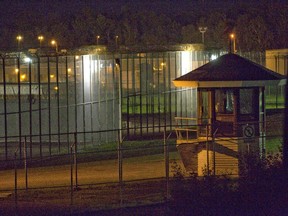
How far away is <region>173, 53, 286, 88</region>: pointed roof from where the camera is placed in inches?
1111

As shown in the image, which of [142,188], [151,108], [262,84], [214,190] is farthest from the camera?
[151,108]

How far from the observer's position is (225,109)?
95.6ft

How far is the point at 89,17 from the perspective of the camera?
112 metres

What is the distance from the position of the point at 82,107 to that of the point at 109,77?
A: 3.29 meters

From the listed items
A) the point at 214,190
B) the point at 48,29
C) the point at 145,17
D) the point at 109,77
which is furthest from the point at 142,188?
the point at 145,17

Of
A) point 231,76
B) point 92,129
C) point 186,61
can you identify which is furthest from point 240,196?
point 186,61

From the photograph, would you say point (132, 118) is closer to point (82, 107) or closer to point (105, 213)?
point (82, 107)

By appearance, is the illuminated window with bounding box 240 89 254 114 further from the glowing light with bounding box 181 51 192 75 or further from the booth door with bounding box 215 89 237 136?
the glowing light with bounding box 181 51 192 75

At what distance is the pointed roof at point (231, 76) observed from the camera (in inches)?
1111

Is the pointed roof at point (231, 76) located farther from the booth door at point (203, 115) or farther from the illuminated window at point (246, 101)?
the booth door at point (203, 115)

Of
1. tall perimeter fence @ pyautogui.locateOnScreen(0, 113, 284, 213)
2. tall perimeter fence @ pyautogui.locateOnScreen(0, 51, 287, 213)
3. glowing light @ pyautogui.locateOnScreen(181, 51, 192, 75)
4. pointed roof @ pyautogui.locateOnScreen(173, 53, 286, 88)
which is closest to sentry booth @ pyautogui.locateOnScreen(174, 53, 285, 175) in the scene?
pointed roof @ pyautogui.locateOnScreen(173, 53, 286, 88)

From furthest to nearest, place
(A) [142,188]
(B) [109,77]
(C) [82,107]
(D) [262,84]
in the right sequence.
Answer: (B) [109,77], (C) [82,107], (D) [262,84], (A) [142,188]

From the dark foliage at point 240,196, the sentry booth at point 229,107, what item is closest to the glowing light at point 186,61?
the sentry booth at point 229,107

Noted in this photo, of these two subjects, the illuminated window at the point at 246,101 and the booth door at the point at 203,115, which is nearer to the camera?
Answer: the booth door at the point at 203,115
